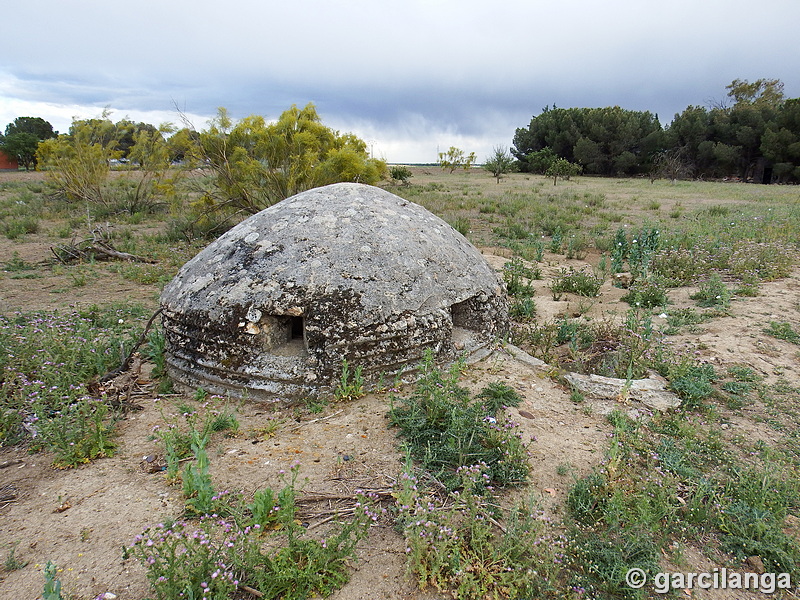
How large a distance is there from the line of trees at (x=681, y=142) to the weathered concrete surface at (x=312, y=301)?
31552 millimetres

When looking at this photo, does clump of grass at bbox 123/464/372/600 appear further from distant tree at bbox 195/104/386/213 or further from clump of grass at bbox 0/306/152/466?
distant tree at bbox 195/104/386/213

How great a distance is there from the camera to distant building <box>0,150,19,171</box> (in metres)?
35.2

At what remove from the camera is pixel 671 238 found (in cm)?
930

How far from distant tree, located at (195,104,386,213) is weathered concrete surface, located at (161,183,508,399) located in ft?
23.2

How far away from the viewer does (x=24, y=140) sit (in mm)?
33062

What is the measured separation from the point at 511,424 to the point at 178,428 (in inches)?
88.0

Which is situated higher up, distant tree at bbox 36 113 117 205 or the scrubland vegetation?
distant tree at bbox 36 113 117 205

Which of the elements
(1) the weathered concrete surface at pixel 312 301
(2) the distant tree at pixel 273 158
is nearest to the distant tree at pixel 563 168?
(2) the distant tree at pixel 273 158

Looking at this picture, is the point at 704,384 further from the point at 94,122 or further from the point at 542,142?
the point at 542,142

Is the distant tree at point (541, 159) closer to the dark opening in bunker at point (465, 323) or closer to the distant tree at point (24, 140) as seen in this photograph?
the distant tree at point (24, 140)

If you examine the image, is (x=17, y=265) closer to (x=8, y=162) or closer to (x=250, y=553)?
(x=250, y=553)

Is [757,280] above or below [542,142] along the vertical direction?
below

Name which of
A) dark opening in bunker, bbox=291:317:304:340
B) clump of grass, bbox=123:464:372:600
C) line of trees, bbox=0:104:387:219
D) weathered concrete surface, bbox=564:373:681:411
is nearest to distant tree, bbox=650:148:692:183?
line of trees, bbox=0:104:387:219

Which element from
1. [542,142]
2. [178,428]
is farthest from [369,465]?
[542,142]
